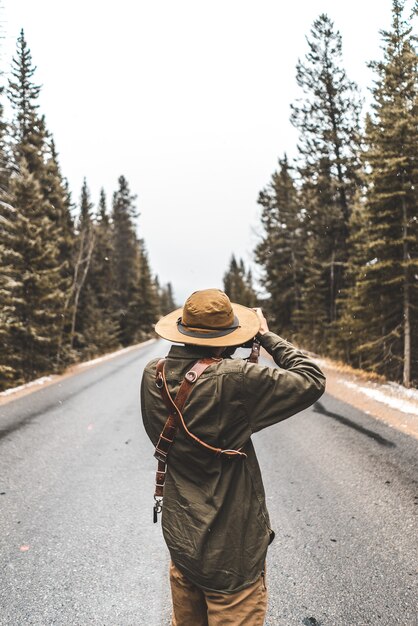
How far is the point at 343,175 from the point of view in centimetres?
1939

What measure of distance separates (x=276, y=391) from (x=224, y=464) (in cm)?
44

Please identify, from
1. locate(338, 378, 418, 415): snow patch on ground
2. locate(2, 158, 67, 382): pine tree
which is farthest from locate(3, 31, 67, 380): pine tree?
locate(338, 378, 418, 415): snow patch on ground

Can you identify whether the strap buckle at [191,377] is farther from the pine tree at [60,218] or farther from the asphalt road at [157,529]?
the pine tree at [60,218]

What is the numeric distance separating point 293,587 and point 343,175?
1896 cm

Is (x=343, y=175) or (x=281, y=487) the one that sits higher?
(x=343, y=175)

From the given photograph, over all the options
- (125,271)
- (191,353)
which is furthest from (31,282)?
(125,271)

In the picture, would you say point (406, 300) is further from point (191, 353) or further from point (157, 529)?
point (191, 353)

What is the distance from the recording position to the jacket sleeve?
1.90 m

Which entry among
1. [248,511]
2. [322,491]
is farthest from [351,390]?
[248,511]

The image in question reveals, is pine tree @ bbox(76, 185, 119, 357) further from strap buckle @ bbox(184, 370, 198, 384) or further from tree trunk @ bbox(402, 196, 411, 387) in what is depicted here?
strap buckle @ bbox(184, 370, 198, 384)

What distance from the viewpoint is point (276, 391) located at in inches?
75.0

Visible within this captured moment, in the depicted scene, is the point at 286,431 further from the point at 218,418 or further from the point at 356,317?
the point at 356,317

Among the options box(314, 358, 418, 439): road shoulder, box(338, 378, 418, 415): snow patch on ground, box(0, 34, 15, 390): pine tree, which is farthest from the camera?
box(0, 34, 15, 390): pine tree

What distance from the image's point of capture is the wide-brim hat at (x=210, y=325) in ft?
6.51
